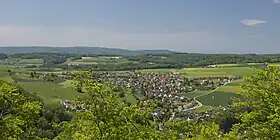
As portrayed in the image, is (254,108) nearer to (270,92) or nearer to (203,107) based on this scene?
(270,92)

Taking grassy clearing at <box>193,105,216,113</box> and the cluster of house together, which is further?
the cluster of house

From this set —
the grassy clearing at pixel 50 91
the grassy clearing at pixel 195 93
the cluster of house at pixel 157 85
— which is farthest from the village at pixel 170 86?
the grassy clearing at pixel 50 91

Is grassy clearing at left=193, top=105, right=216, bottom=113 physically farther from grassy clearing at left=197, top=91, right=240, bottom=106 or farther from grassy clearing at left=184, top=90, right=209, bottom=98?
grassy clearing at left=184, top=90, right=209, bottom=98

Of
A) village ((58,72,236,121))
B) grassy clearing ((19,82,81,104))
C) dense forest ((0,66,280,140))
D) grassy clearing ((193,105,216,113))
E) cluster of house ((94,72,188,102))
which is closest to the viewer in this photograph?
dense forest ((0,66,280,140))

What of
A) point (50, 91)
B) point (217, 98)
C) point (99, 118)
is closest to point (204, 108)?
Answer: point (217, 98)

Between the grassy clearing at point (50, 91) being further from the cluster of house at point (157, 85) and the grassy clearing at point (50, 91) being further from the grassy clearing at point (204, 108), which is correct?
the grassy clearing at point (204, 108)

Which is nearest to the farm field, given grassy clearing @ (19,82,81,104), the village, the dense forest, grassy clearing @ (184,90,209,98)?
the village

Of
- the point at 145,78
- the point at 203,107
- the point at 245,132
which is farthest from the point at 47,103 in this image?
the point at 145,78

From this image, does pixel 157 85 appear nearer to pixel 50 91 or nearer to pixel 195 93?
pixel 195 93
